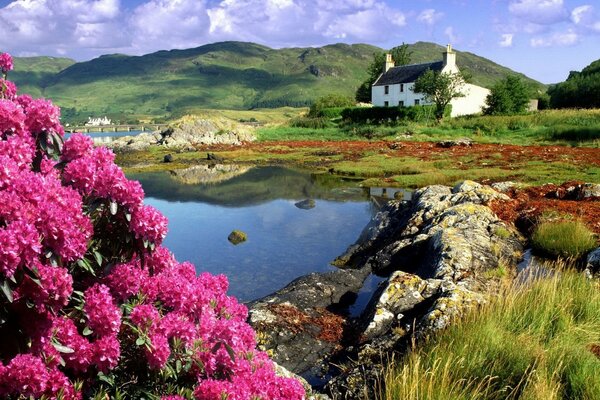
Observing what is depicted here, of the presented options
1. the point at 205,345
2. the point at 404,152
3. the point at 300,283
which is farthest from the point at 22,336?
the point at 404,152

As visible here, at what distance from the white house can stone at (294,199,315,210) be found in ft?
178

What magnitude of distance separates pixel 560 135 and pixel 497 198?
3736 cm

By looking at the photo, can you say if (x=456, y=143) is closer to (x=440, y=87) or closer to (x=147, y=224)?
(x=440, y=87)

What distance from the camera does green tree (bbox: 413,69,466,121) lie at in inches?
2889

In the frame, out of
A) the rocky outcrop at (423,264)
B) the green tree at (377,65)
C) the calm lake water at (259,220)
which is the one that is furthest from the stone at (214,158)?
the green tree at (377,65)

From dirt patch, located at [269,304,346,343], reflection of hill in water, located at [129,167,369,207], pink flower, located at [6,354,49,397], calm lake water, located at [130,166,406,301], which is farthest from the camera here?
reflection of hill in water, located at [129,167,369,207]

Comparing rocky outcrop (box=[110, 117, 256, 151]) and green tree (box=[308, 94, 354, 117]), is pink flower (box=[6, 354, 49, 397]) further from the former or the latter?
green tree (box=[308, 94, 354, 117])

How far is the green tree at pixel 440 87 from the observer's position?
73375 mm

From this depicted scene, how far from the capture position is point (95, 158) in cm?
427

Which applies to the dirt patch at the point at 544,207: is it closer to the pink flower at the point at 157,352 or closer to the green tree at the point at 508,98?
the pink flower at the point at 157,352

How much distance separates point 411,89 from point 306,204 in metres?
65.0

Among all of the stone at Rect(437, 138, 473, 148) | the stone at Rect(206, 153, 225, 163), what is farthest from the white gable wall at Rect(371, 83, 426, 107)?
the stone at Rect(206, 153, 225, 163)

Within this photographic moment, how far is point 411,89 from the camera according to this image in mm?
88625

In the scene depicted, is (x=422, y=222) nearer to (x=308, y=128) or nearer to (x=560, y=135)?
(x=560, y=135)
